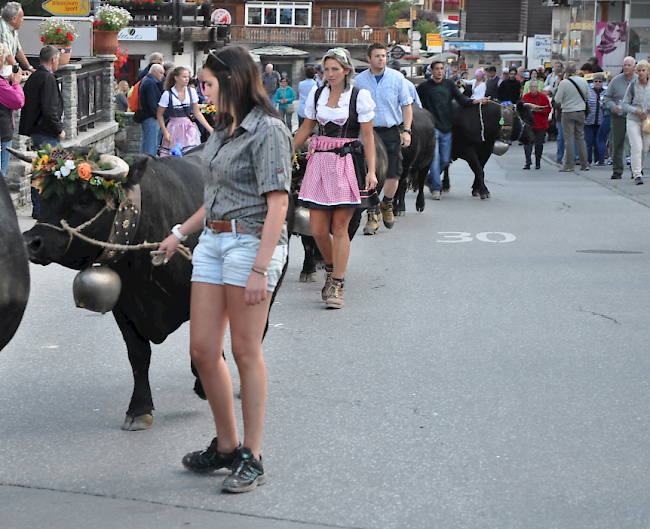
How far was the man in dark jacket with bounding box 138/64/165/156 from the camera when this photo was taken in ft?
52.6

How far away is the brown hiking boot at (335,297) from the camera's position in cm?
790

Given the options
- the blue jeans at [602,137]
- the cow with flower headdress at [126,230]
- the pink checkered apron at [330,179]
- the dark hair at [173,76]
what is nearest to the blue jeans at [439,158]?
the dark hair at [173,76]

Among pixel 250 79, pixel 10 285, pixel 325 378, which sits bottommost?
pixel 325 378

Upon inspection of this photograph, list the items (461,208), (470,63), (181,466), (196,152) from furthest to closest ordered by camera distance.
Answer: (470,63) < (461,208) < (196,152) < (181,466)

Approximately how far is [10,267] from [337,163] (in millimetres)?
5458

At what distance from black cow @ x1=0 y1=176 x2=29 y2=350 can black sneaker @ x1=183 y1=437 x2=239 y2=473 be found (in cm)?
188

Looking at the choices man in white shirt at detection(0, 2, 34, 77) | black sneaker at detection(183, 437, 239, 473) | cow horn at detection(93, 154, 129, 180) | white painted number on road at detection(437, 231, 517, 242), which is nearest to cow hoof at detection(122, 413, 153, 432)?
black sneaker at detection(183, 437, 239, 473)

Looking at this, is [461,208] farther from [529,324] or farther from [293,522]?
[293,522]

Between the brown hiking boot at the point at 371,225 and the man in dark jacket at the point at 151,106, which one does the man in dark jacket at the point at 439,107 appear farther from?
the man in dark jacket at the point at 151,106

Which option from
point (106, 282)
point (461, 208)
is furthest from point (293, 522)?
point (461, 208)

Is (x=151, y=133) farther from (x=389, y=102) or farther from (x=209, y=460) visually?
(x=209, y=460)

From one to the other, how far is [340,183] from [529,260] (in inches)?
119

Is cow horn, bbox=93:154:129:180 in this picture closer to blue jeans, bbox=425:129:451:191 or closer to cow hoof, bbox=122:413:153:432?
cow hoof, bbox=122:413:153:432

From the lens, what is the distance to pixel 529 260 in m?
10.1
